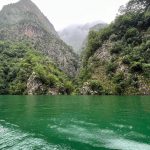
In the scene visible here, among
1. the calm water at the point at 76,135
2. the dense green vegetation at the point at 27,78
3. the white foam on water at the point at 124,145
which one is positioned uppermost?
the dense green vegetation at the point at 27,78

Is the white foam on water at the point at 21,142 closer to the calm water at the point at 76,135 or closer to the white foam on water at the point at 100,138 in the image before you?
the calm water at the point at 76,135

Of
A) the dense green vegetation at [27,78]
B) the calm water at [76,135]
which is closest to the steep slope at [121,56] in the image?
the dense green vegetation at [27,78]

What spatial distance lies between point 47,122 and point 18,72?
140461 mm

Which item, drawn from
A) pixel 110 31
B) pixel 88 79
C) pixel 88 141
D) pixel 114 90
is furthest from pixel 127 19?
pixel 88 141

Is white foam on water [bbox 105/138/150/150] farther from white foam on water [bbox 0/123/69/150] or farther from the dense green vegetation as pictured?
the dense green vegetation

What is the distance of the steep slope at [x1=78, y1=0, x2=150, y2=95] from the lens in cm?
11556

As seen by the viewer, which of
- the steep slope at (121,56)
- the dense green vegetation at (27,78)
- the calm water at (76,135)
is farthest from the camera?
the dense green vegetation at (27,78)

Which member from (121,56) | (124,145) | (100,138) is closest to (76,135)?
(100,138)

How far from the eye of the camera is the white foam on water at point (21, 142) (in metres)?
20.5

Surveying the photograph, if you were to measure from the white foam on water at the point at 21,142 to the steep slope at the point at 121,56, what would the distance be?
282ft

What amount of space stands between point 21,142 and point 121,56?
374 feet

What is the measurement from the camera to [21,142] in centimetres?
2211

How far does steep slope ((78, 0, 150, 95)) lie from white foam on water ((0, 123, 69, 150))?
8607 centimetres

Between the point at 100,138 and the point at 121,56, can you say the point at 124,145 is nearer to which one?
the point at 100,138
